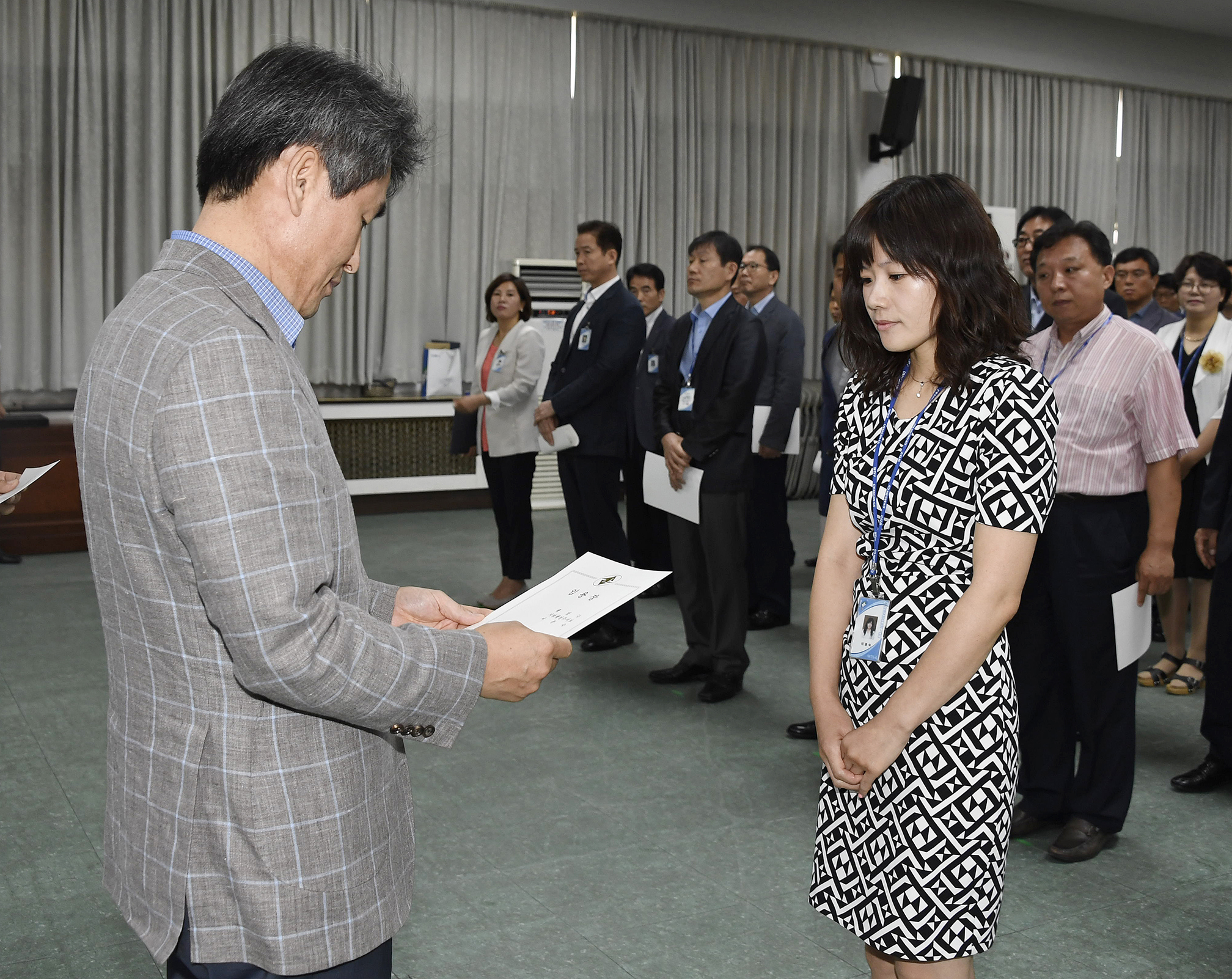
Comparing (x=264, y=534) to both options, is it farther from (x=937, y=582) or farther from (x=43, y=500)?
(x=43, y=500)

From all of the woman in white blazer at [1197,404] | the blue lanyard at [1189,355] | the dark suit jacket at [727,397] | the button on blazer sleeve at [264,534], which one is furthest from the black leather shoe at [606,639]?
the button on blazer sleeve at [264,534]

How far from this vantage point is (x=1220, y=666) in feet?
10.2

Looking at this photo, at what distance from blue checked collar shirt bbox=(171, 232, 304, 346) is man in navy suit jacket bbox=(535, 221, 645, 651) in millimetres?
3499

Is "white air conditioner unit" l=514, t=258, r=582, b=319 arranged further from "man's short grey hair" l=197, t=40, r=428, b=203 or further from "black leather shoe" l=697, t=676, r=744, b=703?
"man's short grey hair" l=197, t=40, r=428, b=203

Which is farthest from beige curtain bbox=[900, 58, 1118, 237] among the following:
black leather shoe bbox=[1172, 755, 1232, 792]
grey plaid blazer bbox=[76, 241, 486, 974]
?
grey plaid blazer bbox=[76, 241, 486, 974]

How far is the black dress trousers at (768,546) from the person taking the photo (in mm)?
5043

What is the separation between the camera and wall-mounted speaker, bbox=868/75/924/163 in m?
8.81

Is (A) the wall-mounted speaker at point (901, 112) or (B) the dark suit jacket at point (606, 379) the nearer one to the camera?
(B) the dark suit jacket at point (606, 379)

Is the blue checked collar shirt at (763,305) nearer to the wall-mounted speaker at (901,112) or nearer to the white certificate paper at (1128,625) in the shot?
the white certificate paper at (1128,625)

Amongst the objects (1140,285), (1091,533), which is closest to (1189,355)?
(1140,285)

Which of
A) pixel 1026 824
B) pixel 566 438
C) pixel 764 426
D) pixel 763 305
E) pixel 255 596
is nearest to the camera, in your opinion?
pixel 255 596

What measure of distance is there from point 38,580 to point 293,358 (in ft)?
17.3

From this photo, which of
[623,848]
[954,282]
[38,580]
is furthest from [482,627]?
[38,580]

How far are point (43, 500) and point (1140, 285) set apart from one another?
19.3 feet
